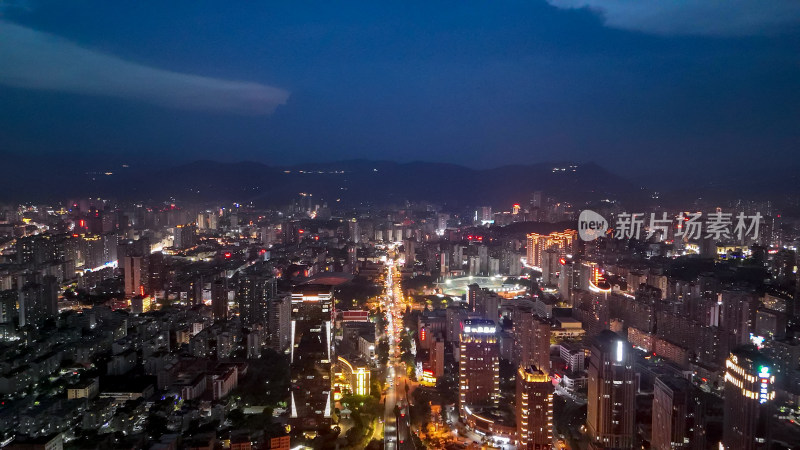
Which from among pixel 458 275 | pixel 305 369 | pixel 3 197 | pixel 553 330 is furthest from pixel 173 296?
pixel 553 330

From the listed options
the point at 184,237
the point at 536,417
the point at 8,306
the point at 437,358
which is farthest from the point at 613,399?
the point at 184,237

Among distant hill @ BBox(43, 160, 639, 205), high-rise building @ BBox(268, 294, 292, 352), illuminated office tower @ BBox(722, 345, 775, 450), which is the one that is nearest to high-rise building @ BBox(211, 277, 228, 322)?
high-rise building @ BBox(268, 294, 292, 352)

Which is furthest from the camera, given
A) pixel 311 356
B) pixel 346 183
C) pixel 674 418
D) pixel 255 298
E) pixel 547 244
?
pixel 346 183

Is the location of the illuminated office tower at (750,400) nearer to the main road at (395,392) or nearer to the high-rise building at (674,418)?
the high-rise building at (674,418)

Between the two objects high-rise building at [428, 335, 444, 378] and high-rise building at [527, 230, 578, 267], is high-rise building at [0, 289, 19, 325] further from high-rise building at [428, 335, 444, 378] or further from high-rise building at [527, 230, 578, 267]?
high-rise building at [527, 230, 578, 267]

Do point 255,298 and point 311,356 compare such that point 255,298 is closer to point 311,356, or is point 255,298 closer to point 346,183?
point 311,356

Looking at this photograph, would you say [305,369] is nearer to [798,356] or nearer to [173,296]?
[173,296]

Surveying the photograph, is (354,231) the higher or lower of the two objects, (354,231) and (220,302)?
the higher
